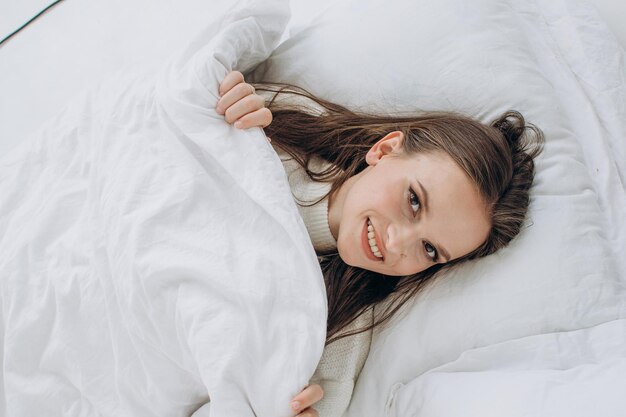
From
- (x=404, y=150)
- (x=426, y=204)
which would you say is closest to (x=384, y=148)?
(x=404, y=150)

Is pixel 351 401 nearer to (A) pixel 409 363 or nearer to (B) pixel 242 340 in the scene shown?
(A) pixel 409 363

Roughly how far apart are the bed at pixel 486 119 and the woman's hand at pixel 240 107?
6.7 inches

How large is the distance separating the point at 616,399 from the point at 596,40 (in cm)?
69

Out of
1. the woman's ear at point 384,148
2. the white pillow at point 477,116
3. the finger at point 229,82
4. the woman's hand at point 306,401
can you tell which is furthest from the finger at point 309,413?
the finger at point 229,82

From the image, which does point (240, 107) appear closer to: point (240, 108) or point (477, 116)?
point (240, 108)

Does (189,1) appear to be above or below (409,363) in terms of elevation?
above

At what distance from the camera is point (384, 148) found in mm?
966

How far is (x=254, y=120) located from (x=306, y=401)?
0.42 m

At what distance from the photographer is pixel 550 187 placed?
0.95m

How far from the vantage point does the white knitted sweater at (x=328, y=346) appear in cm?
91

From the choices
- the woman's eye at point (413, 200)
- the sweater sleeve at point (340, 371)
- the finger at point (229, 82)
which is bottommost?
the sweater sleeve at point (340, 371)

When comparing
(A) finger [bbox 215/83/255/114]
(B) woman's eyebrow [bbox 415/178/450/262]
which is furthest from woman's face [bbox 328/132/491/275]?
(A) finger [bbox 215/83/255/114]

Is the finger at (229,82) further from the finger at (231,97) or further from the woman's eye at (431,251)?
the woman's eye at (431,251)

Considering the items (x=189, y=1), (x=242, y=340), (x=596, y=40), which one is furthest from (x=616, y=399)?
(x=189, y=1)
